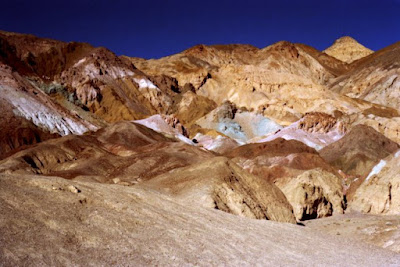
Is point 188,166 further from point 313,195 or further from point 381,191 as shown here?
point 381,191

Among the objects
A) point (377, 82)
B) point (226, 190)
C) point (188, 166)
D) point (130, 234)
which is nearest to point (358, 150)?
point (188, 166)

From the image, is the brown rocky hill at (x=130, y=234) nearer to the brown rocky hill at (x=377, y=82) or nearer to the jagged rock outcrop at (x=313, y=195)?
the jagged rock outcrop at (x=313, y=195)

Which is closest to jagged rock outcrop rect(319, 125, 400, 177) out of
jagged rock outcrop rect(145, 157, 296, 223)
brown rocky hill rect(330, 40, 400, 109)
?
jagged rock outcrop rect(145, 157, 296, 223)

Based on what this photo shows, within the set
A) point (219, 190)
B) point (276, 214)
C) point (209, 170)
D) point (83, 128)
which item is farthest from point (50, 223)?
point (83, 128)

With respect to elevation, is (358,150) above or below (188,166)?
above

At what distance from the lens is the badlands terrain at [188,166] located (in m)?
12.0

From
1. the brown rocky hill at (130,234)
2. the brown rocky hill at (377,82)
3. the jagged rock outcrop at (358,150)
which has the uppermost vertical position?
the brown rocky hill at (377,82)

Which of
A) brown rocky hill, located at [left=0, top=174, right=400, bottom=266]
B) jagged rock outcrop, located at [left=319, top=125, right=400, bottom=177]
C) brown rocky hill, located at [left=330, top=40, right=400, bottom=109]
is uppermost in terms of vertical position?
brown rocky hill, located at [left=330, top=40, right=400, bottom=109]

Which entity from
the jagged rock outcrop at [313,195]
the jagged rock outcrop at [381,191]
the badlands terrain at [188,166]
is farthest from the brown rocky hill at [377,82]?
the jagged rock outcrop at [313,195]

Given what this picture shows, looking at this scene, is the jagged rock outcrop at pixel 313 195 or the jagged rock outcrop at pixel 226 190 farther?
the jagged rock outcrop at pixel 313 195

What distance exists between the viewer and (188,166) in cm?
2739

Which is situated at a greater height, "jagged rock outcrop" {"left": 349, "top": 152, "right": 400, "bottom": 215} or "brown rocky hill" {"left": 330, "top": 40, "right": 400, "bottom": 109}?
"brown rocky hill" {"left": 330, "top": 40, "right": 400, "bottom": 109}

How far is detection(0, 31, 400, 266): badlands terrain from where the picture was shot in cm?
1196

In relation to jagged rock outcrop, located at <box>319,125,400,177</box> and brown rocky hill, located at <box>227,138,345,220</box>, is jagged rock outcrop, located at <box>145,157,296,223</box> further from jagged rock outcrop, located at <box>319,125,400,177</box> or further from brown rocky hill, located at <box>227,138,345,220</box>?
jagged rock outcrop, located at <box>319,125,400,177</box>
